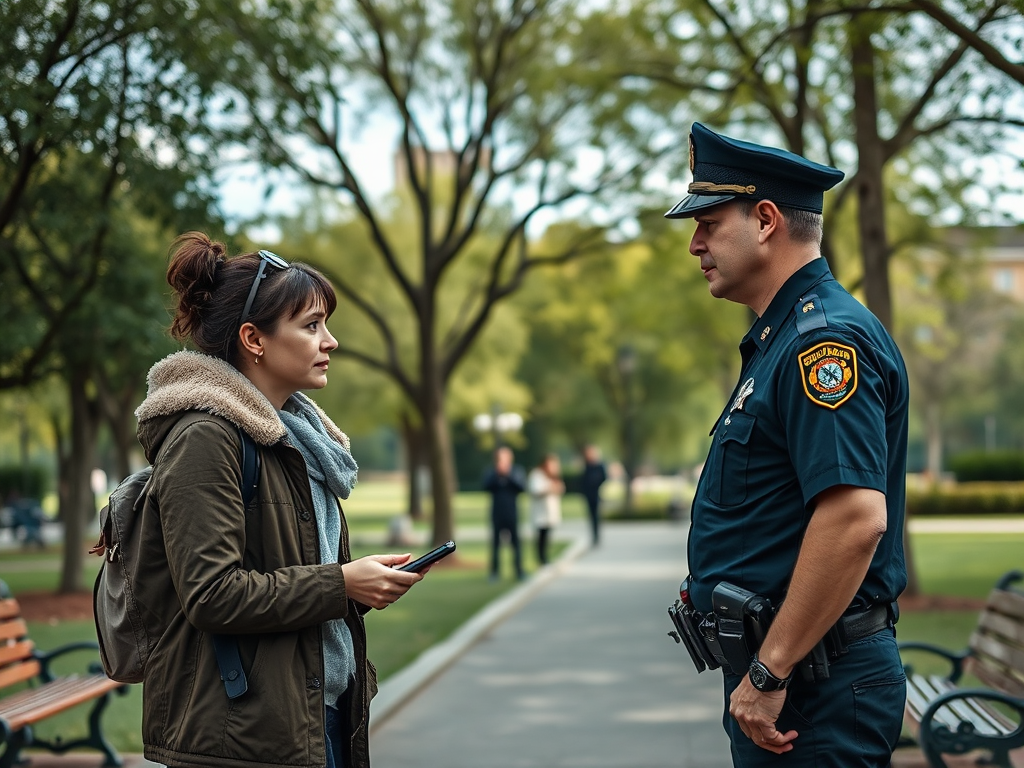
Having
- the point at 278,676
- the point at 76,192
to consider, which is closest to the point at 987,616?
the point at 278,676

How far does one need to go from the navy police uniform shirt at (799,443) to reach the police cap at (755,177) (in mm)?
182

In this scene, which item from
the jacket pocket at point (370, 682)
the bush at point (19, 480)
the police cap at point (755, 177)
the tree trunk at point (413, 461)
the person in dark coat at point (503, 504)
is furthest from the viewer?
the bush at point (19, 480)

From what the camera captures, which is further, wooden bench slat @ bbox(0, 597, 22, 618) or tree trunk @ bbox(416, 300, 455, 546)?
tree trunk @ bbox(416, 300, 455, 546)

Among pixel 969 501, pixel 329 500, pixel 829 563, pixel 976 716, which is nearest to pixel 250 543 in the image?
pixel 329 500

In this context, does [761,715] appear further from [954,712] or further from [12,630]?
[12,630]

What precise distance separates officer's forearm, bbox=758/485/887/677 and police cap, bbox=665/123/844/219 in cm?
79

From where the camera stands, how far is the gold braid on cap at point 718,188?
2988mm

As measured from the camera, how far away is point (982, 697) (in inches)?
205

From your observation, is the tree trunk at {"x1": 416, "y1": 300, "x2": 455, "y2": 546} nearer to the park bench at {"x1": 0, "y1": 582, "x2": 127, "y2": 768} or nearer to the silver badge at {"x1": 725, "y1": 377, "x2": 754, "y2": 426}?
the park bench at {"x1": 0, "y1": 582, "x2": 127, "y2": 768}

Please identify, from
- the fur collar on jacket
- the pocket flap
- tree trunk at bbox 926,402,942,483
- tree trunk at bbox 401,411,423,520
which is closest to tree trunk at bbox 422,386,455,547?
tree trunk at bbox 401,411,423,520

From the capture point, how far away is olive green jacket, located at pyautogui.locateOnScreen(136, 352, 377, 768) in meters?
2.71

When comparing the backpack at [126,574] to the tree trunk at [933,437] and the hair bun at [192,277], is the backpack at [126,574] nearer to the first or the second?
the hair bun at [192,277]

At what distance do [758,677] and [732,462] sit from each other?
49cm

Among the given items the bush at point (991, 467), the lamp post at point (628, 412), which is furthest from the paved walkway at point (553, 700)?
the bush at point (991, 467)
